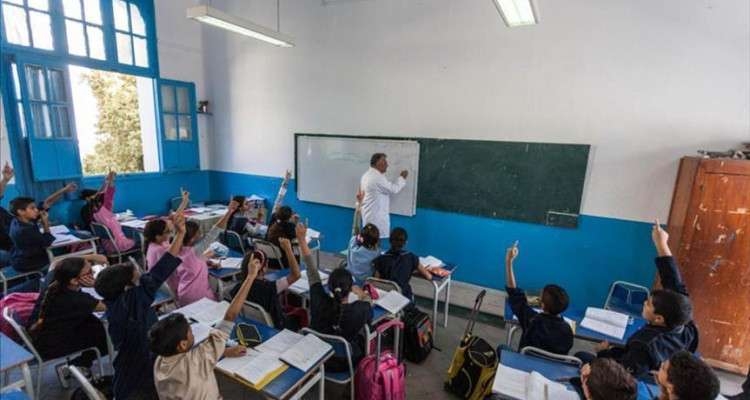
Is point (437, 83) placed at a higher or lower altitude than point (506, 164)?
higher

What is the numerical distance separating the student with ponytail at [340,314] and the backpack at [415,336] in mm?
809

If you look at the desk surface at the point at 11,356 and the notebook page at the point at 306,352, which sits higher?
the desk surface at the point at 11,356

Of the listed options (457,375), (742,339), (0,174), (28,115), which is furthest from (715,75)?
(0,174)

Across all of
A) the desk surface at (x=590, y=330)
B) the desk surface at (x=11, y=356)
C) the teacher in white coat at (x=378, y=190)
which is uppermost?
the teacher in white coat at (x=378, y=190)

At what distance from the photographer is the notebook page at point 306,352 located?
1.78m

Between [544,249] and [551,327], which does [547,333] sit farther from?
[544,249]

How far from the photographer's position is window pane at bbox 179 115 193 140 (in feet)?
19.1

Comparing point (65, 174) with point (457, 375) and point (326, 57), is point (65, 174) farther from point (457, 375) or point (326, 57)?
point (457, 375)

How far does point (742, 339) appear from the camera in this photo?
281 cm

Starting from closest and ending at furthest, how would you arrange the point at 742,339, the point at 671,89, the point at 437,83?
1. the point at 742,339
2. the point at 671,89
3. the point at 437,83

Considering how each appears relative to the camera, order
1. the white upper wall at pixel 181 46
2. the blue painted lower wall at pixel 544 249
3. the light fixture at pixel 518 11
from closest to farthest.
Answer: the light fixture at pixel 518 11, the blue painted lower wall at pixel 544 249, the white upper wall at pixel 181 46

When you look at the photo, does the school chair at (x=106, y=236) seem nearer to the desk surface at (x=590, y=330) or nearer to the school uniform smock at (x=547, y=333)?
the desk surface at (x=590, y=330)

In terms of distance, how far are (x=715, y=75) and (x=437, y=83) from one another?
2405mm

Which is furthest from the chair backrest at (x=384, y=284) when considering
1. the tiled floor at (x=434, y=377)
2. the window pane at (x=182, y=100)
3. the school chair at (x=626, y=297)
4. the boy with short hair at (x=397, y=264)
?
the window pane at (x=182, y=100)
